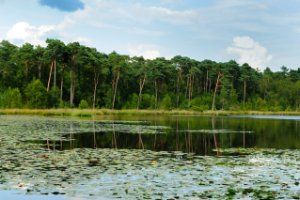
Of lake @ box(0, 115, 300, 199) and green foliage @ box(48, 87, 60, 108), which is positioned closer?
lake @ box(0, 115, 300, 199)

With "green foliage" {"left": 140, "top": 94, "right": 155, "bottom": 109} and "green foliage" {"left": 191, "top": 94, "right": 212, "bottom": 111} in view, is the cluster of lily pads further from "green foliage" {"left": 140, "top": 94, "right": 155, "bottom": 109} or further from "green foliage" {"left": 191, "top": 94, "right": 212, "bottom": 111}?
"green foliage" {"left": 191, "top": 94, "right": 212, "bottom": 111}

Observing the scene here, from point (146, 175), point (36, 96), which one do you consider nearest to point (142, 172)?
point (146, 175)

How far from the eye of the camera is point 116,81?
89.4 meters

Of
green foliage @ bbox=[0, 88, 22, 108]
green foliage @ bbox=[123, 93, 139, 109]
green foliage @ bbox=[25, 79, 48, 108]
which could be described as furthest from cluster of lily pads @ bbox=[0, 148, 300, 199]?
green foliage @ bbox=[123, 93, 139, 109]

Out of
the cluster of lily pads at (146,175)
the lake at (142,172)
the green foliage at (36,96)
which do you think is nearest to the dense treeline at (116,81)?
the green foliage at (36,96)

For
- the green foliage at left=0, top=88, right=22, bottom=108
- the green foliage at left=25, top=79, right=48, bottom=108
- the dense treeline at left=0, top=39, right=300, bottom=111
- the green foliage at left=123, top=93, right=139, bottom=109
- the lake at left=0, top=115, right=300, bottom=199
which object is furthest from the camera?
the green foliage at left=123, top=93, right=139, bottom=109

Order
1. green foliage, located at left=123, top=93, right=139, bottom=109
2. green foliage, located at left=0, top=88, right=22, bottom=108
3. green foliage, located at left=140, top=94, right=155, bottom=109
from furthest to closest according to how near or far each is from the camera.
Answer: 1. green foliage, located at left=140, top=94, right=155, bottom=109
2. green foliage, located at left=123, top=93, right=139, bottom=109
3. green foliage, located at left=0, top=88, right=22, bottom=108

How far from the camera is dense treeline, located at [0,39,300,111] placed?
246 feet

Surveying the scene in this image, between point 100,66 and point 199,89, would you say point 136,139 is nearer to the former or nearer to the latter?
point 100,66

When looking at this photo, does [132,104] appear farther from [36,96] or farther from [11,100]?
[11,100]

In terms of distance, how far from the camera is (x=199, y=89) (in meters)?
117

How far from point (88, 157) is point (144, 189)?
664cm

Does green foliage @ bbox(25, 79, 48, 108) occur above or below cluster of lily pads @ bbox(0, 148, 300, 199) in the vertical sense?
above

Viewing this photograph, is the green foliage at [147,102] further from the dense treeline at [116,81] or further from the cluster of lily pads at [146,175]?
the cluster of lily pads at [146,175]
